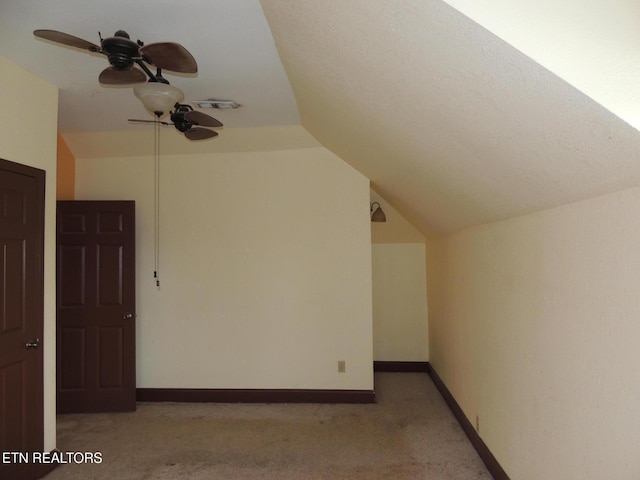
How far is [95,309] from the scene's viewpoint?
3705 mm

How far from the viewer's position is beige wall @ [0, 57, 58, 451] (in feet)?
7.93

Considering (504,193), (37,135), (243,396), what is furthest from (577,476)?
(37,135)

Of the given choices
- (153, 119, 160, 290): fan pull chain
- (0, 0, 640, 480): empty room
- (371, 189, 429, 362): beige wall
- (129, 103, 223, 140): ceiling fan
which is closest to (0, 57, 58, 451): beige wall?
(0, 0, 640, 480): empty room

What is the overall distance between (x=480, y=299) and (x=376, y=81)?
1.79m

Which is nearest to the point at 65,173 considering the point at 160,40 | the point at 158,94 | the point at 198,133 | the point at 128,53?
the point at 198,133

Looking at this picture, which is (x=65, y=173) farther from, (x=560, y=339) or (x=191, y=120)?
(x=560, y=339)

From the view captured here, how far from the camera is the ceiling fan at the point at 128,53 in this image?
1668 mm

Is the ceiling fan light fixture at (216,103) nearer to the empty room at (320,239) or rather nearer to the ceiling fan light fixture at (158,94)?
the empty room at (320,239)

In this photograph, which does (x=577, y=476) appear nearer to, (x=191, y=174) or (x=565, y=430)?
(x=565, y=430)

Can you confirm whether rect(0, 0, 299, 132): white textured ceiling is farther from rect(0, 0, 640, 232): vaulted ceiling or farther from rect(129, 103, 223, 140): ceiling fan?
rect(129, 103, 223, 140): ceiling fan

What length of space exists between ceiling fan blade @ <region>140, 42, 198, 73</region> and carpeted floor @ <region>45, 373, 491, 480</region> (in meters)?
2.56

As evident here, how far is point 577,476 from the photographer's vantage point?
1554 millimetres

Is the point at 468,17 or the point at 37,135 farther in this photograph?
the point at 37,135

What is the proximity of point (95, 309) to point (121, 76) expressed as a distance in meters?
2.56
